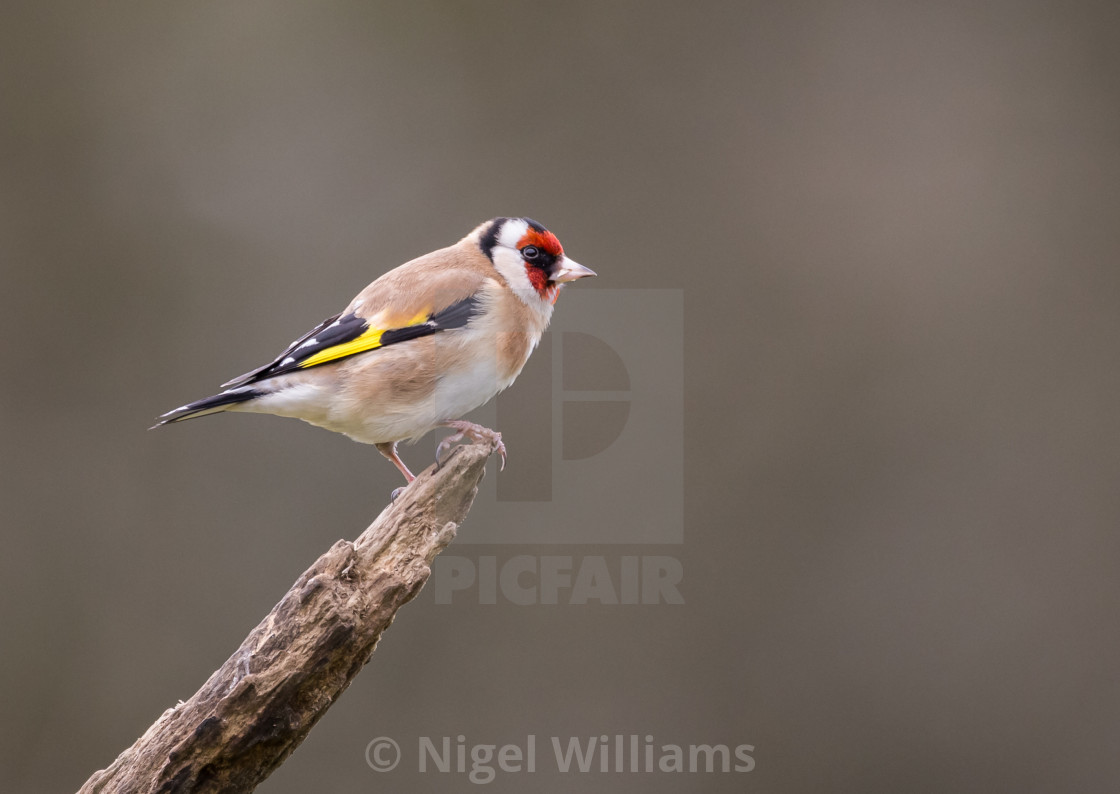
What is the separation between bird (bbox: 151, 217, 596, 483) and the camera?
7.36 ft

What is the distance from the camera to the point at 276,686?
1.61 m

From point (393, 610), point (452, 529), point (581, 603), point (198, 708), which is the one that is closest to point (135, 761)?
point (198, 708)

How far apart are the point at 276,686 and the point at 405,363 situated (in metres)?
0.88

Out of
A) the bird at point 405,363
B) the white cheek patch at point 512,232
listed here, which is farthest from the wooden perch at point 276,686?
the white cheek patch at point 512,232

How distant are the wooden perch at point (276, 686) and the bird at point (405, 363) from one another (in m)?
0.43

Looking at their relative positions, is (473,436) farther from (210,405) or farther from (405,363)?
(210,405)

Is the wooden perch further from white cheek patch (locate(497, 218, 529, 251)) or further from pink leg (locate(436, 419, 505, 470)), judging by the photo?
white cheek patch (locate(497, 218, 529, 251))

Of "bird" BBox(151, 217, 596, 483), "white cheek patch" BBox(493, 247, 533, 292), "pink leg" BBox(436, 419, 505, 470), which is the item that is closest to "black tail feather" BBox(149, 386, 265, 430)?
"bird" BBox(151, 217, 596, 483)

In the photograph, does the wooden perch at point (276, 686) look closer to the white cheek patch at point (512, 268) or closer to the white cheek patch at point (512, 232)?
the white cheek patch at point (512, 268)

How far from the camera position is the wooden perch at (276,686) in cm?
161

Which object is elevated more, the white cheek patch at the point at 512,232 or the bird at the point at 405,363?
the white cheek patch at the point at 512,232

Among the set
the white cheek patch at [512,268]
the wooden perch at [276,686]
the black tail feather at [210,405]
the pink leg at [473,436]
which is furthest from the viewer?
the white cheek patch at [512,268]

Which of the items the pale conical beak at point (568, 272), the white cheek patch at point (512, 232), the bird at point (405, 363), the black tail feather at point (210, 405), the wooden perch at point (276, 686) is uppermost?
the white cheek patch at point (512, 232)

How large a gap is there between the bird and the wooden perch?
430 mm
